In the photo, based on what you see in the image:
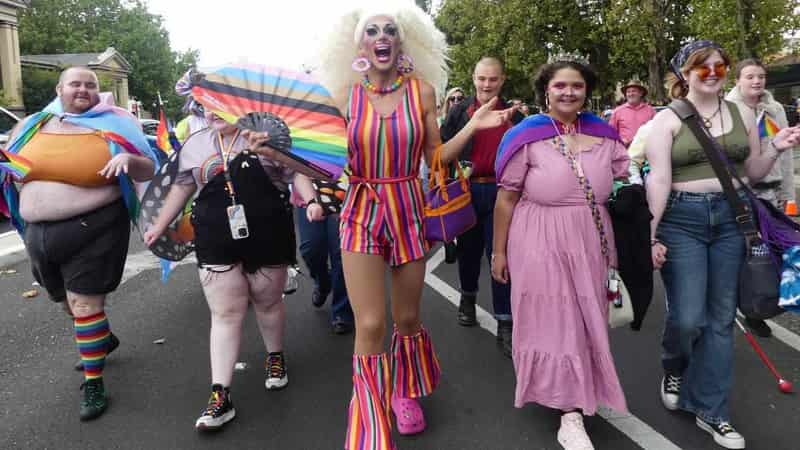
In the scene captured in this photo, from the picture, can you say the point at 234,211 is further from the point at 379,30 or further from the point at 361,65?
the point at 379,30

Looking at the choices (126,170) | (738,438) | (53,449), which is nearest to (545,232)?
(738,438)

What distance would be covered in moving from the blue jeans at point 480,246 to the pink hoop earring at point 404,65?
A: 1.45 m

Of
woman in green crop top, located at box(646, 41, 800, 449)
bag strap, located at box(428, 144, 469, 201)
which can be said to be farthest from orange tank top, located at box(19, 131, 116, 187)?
woman in green crop top, located at box(646, 41, 800, 449)

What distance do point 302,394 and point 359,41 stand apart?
79.8 inches

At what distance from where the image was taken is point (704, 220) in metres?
2.95

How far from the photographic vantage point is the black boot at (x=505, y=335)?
13.9ft

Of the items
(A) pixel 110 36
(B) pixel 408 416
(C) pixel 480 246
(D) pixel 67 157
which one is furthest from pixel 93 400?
(A) pixel 110 36

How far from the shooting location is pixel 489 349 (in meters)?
4.33

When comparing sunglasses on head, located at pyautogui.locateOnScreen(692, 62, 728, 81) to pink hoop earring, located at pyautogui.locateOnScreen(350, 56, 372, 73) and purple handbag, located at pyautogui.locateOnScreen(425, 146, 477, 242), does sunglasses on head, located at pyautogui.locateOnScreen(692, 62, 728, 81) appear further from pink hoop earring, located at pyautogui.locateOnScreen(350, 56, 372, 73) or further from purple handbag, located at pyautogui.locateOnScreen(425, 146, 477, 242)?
pink hoop earring, located at pyautogui.locateOnScreen(350, 56, 372, 73)

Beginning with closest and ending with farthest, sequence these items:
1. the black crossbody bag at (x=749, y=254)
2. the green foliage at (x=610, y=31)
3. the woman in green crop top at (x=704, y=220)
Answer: the black crossbody bag at (x=749, y=254) < the woman in green crop top at (x=704, y=220) < the green foliage at (x=610, y=31)

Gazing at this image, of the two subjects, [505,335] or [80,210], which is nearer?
[80,210]

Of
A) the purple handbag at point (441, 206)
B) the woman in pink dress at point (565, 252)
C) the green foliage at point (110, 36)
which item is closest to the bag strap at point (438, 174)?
the purple handbag at point (441, 206)

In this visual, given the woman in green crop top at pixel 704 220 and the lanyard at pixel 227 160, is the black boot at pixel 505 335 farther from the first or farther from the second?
the lanyard at pixel 227 160

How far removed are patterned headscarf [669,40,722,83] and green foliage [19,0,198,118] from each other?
57751mm
